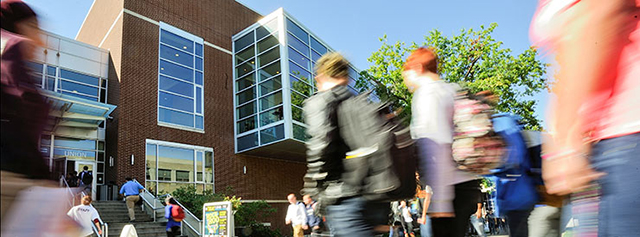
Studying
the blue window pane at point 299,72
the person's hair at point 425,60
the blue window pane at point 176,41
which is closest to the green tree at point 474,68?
the blue window pane at point 299,72

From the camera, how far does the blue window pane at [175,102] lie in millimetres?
19019

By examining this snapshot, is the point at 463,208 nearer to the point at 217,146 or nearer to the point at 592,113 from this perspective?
the point at 592,113

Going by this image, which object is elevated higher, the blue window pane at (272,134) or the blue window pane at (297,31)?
the blue window pane at (297,31)

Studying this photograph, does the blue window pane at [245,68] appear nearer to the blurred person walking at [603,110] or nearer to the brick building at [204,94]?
the brick building at [204,94]

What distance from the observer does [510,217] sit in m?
2.61

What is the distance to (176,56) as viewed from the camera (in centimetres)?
2028

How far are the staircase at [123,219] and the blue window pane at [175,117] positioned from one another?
191 inches

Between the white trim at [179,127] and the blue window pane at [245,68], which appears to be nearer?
the white trim at [179,127]

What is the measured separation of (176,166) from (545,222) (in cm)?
1812

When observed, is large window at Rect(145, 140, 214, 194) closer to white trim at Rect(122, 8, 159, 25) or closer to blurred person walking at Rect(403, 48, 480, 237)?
white trim at Rect(122, 8, 159, 25)

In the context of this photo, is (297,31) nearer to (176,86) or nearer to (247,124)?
(247,124)

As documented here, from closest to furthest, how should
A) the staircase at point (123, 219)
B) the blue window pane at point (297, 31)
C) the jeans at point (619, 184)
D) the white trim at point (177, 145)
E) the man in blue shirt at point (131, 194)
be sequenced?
the jeans at point (619, 184), the staircase at point (123, 219), the man in blue shirt at point (131, 194), the white trim at point (177, 145), the blue window pane at point (297, 31)

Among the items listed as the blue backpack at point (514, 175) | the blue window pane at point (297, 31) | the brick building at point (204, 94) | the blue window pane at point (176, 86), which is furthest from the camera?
the blue window pane at point (297, 31)

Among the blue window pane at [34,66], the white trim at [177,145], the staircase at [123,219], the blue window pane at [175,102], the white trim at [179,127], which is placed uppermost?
the blue window pane at [175,102]
